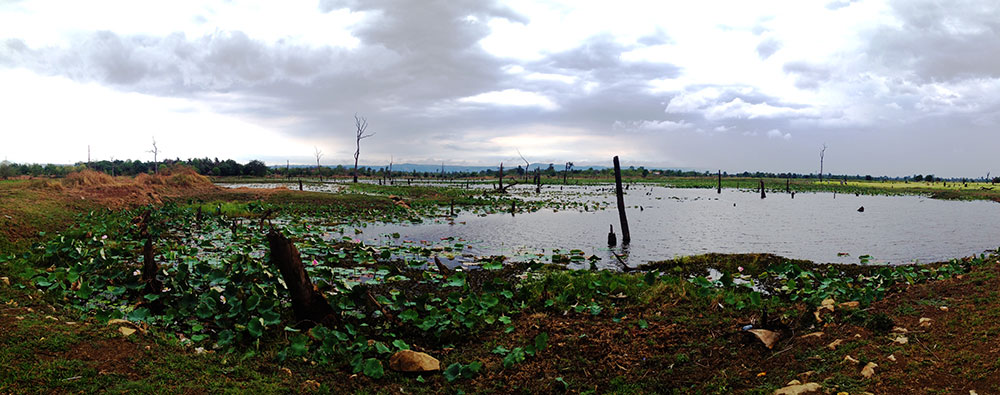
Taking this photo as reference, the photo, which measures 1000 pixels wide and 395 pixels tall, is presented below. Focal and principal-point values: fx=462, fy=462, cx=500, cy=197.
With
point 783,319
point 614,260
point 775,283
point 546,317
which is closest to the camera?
point 783,319

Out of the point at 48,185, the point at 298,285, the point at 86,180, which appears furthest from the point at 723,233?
the point at 86,180

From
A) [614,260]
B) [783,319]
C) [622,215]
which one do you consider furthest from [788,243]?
[783,319]

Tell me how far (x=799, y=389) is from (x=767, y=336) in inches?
57.0

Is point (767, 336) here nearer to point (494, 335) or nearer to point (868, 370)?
point (868, 370)

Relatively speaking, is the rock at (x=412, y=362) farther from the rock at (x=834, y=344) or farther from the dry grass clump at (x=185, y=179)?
the dry grass clump at (x=185, y=179)

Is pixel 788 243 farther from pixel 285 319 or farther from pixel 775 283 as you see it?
pixel 285 319

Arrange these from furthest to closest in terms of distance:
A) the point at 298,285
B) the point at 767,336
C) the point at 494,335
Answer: the point at 494,335
the point at 298,285
the point at 767,336

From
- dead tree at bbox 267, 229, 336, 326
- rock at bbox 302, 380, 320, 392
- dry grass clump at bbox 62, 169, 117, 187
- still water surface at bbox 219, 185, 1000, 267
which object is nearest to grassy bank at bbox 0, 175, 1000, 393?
rock at bbox 302, 380, 320, 392

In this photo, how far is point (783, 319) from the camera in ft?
21.2

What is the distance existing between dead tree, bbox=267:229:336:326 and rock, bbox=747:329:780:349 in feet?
19.0

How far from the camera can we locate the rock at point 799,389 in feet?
14.8

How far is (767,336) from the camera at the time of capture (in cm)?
592

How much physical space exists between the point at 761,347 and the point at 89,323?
848cm

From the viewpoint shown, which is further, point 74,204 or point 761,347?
point 74,204
